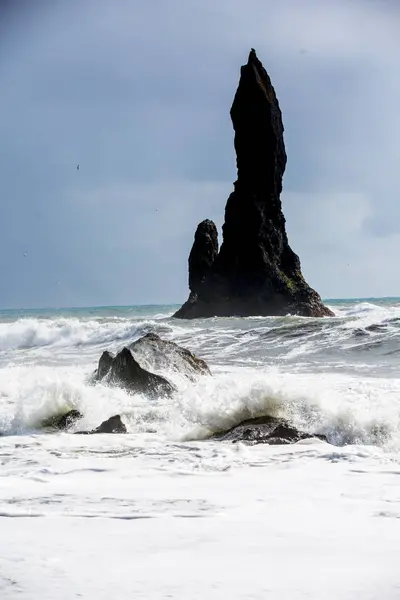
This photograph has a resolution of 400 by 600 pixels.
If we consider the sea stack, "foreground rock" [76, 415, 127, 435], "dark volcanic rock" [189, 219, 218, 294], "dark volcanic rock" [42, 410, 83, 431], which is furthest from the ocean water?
"dark volcanic rock" [189, 219, 218, 294]

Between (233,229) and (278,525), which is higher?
(233,229)

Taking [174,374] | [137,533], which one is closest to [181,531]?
[137,533]

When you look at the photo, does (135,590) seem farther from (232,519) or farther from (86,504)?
(86,504)

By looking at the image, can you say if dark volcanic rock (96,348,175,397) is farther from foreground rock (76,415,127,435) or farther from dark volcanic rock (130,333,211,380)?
foreground rock (76,415,127,435)

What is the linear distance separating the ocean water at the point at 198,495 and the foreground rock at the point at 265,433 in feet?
0.65

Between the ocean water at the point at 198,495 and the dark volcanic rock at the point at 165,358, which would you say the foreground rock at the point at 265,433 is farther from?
the dark volcanic rock at the point at 165,358

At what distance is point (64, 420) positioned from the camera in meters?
7.25

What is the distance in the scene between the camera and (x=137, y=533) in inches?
123

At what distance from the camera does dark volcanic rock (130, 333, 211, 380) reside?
9.78m

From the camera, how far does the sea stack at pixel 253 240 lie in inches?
1676

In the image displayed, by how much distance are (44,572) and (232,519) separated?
3.98 ft

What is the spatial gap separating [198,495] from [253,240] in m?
40.7

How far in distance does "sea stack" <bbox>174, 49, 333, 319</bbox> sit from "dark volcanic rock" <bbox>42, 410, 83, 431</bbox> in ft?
112

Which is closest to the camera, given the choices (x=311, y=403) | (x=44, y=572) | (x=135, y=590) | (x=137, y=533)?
(x=135, y=590)
